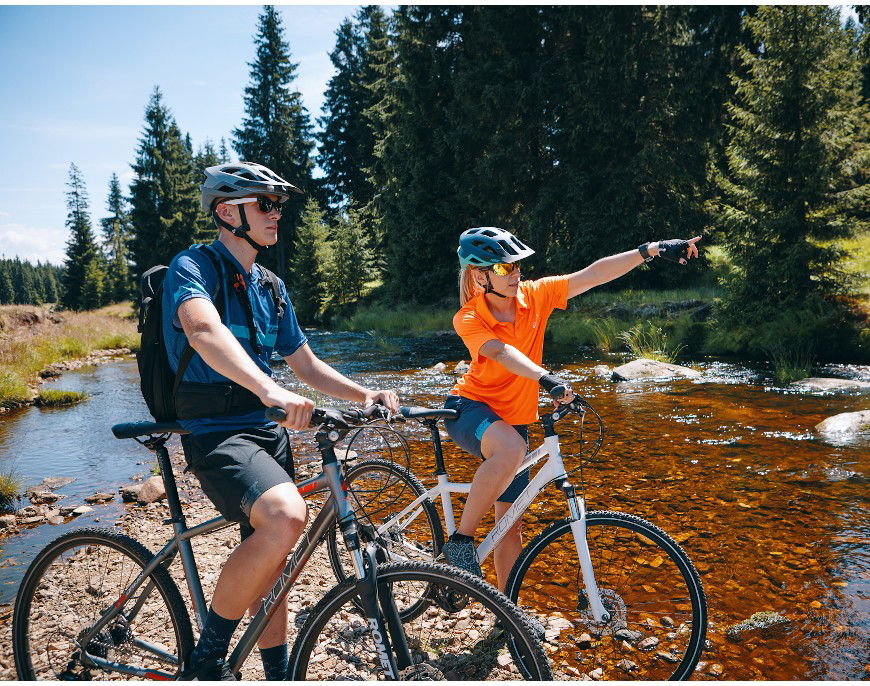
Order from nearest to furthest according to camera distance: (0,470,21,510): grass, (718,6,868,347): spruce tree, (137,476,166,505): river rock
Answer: (137,476,166,505): river rock → (0,470,21,510): grass → (718,6,868,347): spruce tree

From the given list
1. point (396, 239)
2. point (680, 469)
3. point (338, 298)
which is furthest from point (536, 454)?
point (338, 298)

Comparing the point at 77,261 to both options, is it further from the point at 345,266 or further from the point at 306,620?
the point at 306,620

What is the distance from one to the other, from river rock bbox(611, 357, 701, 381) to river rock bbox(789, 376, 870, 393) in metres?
2.07

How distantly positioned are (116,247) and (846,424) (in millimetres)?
93234

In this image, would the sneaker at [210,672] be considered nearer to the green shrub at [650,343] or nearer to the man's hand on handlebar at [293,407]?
the man's hand on handlebar at [293,407]

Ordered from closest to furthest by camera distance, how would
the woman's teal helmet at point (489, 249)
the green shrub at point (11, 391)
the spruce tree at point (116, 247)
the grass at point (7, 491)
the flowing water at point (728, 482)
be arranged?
the woman's teal helmet at point (489, 249), the flowing water at point (728, 482), the grass at point (7, 491), the green shrub at point (11, 391), the spruce tree at point (116, 247)

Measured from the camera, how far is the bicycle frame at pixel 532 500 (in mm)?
3023

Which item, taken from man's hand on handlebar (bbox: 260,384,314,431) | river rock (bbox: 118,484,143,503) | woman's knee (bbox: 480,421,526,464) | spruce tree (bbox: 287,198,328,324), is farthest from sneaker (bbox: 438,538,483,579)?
spruce tree (bbox: 287,198,328,324)

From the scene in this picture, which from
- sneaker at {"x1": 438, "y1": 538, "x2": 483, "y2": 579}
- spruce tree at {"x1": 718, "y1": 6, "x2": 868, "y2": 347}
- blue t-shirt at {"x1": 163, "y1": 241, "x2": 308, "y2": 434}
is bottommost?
sneaker at {"x1": 438, "y1": 538, "x2": 483, "y2": 579}

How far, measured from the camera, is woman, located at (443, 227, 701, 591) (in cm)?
345

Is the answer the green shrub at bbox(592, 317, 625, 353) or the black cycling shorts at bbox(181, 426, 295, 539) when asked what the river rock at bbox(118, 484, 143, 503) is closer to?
the black cycling shorts at bbox(181, 426, 295, 539)

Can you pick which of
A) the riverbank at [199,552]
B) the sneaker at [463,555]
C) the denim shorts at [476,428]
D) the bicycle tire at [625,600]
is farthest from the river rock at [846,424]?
the riverbank at [199,552]

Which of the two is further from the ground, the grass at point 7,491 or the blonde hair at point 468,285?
the blonde hair at point 468,285

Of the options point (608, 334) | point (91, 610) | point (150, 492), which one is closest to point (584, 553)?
point (91, 610)
